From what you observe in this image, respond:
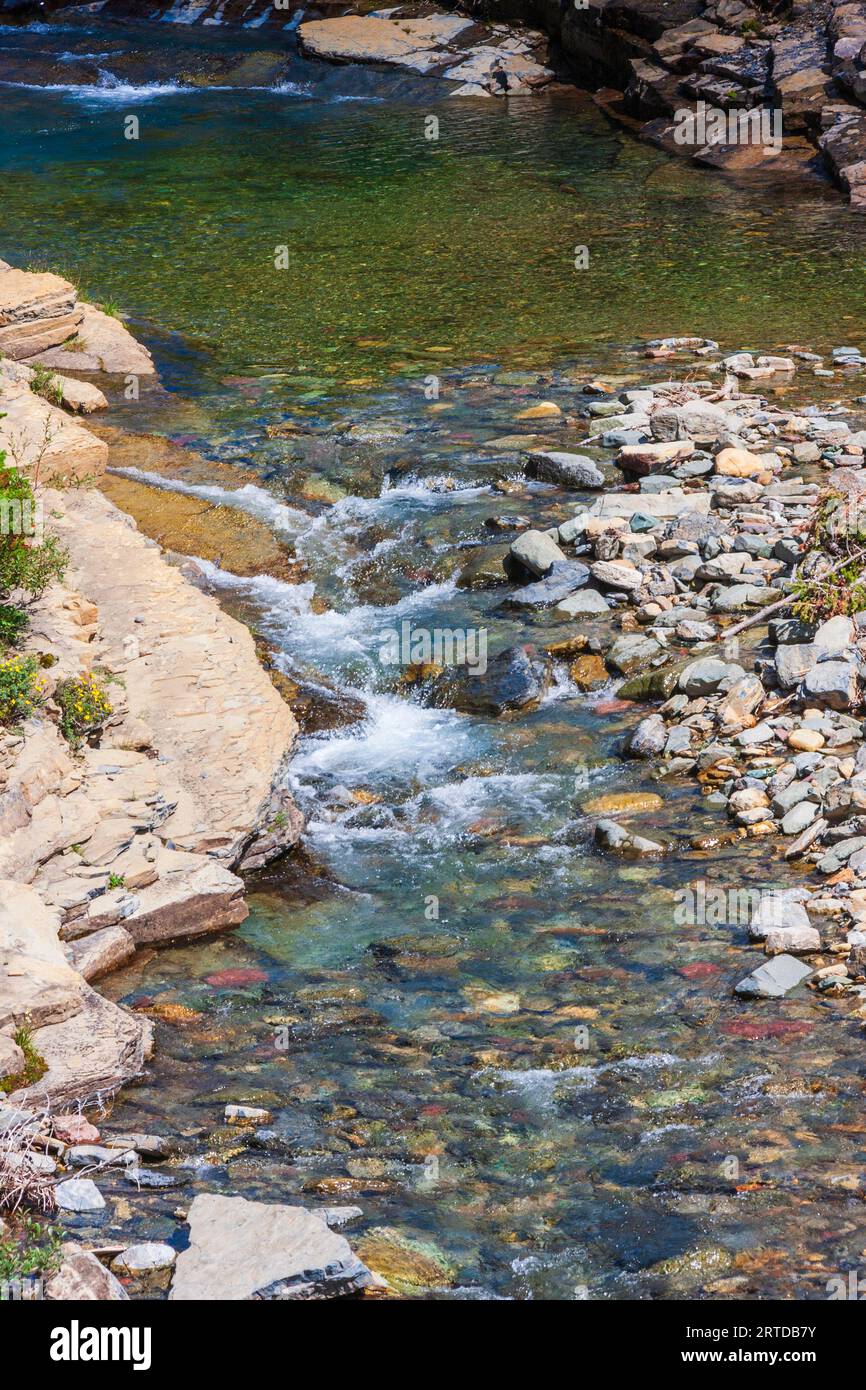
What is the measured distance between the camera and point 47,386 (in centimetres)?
1413

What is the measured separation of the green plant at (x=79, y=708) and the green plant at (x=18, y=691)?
0.60ft

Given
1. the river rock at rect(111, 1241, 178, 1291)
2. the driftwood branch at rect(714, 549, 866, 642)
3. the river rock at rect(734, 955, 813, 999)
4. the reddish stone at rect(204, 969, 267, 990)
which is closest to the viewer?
the river rock at rect(111, 1241, 178, 1291)

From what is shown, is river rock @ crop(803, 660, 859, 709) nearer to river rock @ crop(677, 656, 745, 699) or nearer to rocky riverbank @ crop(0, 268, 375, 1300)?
river rock @ crop(677, 656, 745, 699)

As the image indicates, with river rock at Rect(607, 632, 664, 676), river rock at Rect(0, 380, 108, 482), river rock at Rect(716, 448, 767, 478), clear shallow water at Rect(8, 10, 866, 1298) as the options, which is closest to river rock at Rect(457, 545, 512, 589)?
clear shallow water at Rect(8, 10, 866, 1298)

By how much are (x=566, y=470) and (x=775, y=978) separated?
687cm

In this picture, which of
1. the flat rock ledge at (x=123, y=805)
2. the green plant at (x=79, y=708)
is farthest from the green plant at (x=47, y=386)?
the green plant at (x=79, y=708)

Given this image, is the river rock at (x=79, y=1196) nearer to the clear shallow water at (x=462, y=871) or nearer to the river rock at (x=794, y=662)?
the clear shallow water at (x=462, y=871)

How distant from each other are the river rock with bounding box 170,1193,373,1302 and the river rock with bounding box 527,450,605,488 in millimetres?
8709

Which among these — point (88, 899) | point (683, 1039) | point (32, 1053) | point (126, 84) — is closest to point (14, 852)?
point (88, 899)

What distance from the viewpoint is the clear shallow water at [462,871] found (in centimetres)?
576

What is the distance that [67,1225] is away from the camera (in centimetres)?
532

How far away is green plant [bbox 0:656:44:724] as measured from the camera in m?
8.16

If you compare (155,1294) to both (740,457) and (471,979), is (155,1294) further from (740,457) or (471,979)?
(740,457)
